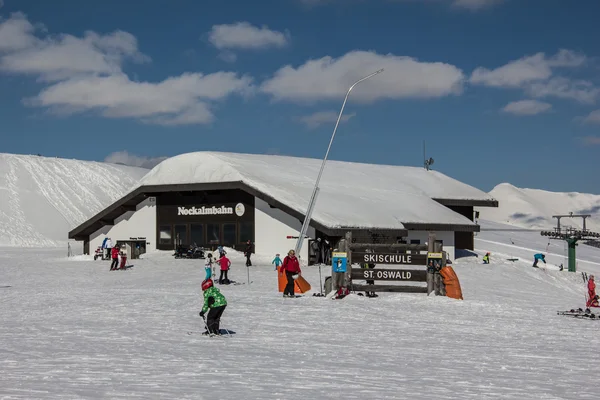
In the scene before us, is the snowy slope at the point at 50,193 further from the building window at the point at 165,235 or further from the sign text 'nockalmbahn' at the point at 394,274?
the sign text 'nockalmbahn' at the point at 394,274

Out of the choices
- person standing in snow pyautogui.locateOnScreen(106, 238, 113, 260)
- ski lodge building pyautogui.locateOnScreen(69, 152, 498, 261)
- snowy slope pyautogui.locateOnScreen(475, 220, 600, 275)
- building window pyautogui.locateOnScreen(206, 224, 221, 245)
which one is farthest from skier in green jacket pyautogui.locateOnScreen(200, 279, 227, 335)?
snowy slope pyautogui.locateOnScreen(475, 220, 600, 275)

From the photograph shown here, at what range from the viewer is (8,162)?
339ft

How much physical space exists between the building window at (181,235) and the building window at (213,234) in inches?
62.3

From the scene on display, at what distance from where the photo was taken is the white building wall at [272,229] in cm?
4262

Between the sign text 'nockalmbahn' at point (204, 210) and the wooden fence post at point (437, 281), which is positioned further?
the sign text 'nockalmbahn' at point (204, 210)

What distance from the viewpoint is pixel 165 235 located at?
47.9 m

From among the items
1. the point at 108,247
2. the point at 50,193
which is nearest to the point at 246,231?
the point at 108,247

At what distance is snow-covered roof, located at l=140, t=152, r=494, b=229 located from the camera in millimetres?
43406

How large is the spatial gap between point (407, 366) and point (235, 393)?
11.8 ft

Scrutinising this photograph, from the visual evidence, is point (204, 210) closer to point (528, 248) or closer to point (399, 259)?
point (399, 259)

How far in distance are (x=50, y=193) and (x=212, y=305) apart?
87513 millimetres

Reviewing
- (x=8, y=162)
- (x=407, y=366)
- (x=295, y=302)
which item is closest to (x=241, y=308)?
(x=295, y=302)

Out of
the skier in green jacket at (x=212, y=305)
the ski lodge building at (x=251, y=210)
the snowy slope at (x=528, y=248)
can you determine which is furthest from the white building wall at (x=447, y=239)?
the skier in green jacket at (x=212, y=305)

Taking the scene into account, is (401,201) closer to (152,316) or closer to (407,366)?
(152,316)
